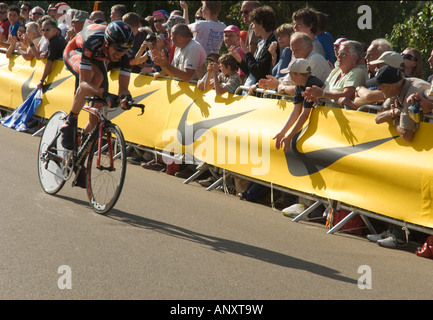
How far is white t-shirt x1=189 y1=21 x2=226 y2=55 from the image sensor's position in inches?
455

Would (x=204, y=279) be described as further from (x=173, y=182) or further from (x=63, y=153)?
(x=173, y=182)

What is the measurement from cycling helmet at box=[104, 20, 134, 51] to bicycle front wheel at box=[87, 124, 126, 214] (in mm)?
885

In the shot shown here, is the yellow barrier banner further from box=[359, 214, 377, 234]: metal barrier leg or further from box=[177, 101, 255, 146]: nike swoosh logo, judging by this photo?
box=[359, 214, 377, 234]: metal barrier leg

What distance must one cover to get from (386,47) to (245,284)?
14.3 ft

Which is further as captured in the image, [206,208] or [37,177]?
[37,177]

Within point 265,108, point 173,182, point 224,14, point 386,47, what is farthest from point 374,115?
point 224,14

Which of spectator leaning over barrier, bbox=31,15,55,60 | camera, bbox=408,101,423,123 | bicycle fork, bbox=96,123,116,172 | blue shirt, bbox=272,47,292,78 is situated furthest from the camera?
spectator leaning over barrier, bbox=31,15,55,60

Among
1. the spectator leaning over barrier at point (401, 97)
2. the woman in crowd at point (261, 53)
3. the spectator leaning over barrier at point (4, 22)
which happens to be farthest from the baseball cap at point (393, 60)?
the spectator leaning over barrier at point (4, 22)

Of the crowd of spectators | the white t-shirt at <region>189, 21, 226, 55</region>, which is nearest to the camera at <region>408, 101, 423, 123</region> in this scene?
the crowd of spectators

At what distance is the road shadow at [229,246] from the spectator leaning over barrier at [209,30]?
472 centimetres

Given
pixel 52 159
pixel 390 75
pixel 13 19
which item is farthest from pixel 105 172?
pixel 13 19

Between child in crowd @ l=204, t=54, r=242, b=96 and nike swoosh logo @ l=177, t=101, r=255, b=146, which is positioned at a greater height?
child in crowd @ l=204, t=54, r=242, b=96

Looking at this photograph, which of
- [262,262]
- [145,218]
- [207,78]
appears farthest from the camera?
[207,78]

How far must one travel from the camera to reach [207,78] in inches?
397
